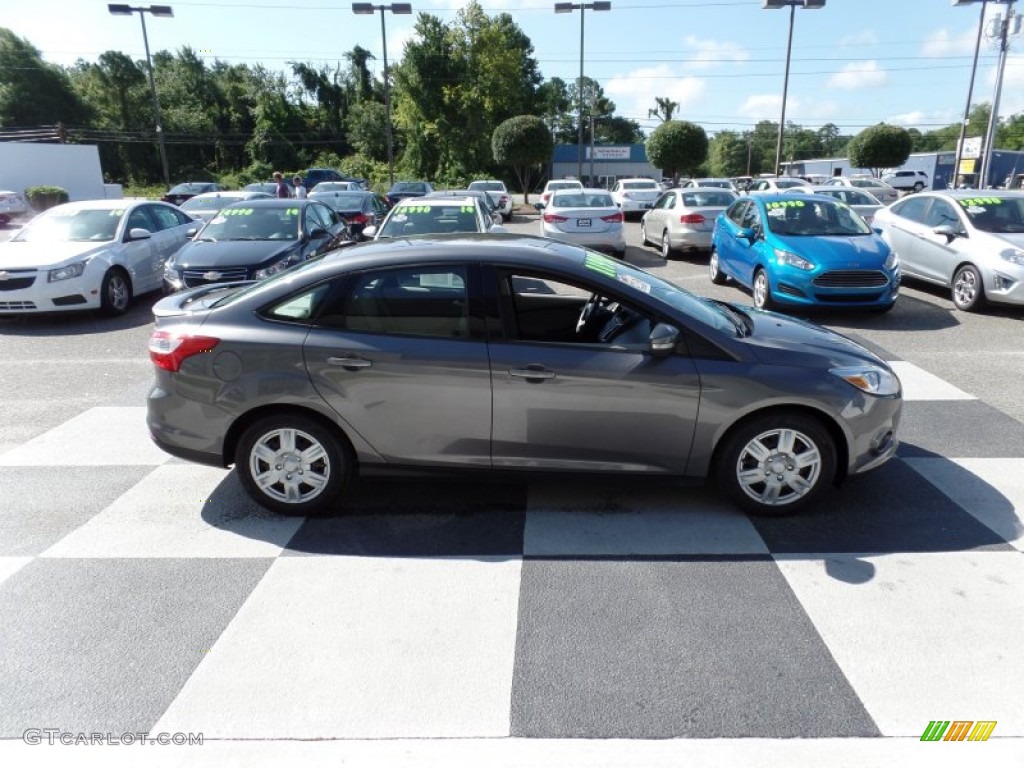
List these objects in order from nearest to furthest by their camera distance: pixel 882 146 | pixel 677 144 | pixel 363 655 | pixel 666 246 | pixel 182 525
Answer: pixel 363 655 < pixel 182 525 < pixel 666 246 < pixel 882 146 < pixel 677 144

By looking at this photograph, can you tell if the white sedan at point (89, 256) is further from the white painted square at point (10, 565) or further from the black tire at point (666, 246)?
the black tire at point (666, 246)

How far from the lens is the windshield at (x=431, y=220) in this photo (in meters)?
10.5

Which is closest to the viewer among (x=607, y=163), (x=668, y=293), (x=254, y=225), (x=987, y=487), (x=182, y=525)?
(x=182, y=525)

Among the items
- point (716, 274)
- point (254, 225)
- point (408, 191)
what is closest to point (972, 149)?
point (408, 191)

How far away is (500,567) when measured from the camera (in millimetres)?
3504

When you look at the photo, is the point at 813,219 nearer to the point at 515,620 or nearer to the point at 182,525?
the point at 515,620

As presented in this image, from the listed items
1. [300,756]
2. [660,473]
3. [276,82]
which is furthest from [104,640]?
[276,82]

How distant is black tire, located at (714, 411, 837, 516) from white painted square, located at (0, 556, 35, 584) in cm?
369

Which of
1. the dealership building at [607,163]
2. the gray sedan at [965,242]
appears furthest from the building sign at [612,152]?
the gray sedan at [965,242]

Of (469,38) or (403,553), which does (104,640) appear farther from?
(469,38)

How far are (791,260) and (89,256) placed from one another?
9.25m

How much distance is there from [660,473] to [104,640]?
2.76m

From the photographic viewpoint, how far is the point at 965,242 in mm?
9594

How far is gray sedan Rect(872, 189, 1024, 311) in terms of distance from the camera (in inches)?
354
